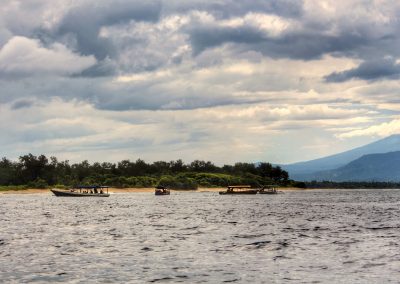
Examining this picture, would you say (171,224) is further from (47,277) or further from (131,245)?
(47,277)

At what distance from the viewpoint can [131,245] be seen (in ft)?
183

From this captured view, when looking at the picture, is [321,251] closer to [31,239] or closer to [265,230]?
[265,230]

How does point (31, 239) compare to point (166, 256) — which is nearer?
point (166, 256)

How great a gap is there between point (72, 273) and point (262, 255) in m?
16.0

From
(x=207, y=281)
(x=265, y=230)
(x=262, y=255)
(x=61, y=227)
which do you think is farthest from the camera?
(x=61, y=227)

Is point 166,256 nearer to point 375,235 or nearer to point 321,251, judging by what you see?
point 321,251

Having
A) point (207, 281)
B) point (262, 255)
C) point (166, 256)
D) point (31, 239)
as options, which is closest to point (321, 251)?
point (262, 255)

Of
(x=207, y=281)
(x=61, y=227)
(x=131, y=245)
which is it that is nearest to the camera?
(x=207, y=281)

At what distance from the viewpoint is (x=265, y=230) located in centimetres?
7200

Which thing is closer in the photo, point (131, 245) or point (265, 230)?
point (131, 245)

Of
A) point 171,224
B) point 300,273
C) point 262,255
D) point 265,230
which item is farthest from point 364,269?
point 171,224

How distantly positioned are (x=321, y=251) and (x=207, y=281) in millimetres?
16929

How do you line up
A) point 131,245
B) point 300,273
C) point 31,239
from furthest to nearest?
point 31,239, point 131,245, point 300,273

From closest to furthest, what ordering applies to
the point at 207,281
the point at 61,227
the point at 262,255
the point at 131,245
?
1. the point at 207,281
2. the point at 262,255
3. the point at 131,245
4. the point at 61,227
